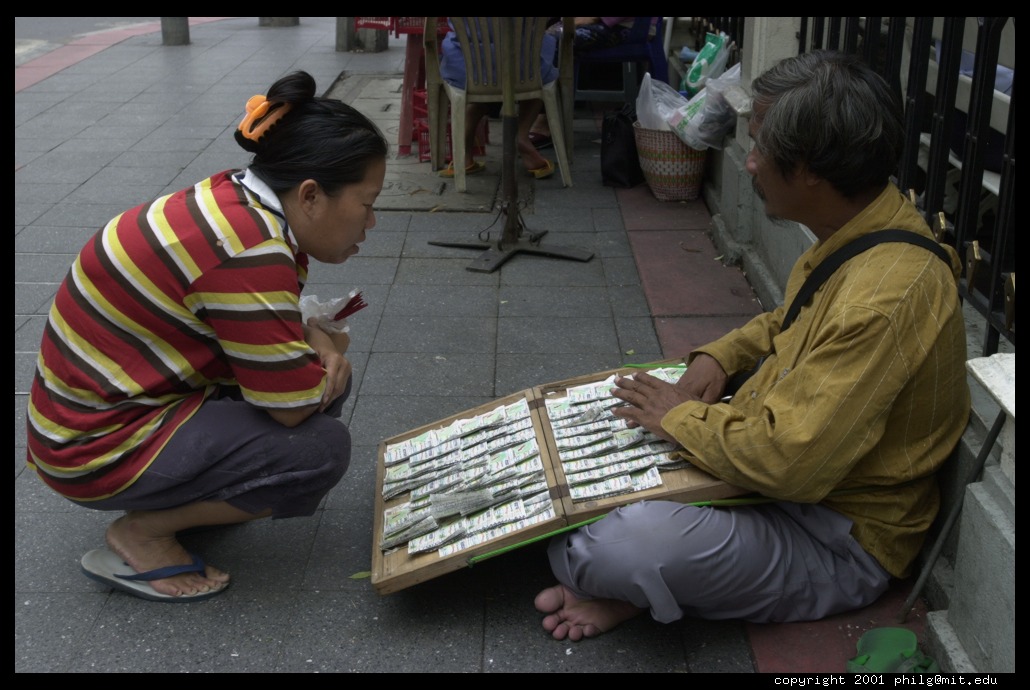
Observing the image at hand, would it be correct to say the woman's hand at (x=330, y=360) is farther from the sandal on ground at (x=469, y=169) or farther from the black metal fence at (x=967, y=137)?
the sandal on ground at (x=469, y=169)

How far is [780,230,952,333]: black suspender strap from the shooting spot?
222 cm

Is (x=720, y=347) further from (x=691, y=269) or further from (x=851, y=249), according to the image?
(x=691, y=269)

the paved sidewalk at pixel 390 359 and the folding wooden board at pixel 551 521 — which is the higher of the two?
the folding wooden board at pixel 551 521

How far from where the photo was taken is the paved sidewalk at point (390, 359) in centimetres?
245

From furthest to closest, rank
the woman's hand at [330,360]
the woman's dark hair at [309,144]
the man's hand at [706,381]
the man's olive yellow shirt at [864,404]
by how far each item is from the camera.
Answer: the man's hand at [706,381], the woman's hand at [330,360], the woman's dark hair at [309,144], the man's olive yellow shirt at [864,404]

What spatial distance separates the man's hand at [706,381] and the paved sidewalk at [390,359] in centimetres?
59

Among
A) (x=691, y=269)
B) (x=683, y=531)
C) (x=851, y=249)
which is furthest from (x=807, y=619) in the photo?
(x=691, y=269)

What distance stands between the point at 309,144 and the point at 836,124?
1.13 m

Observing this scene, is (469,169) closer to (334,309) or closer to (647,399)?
(334,309)

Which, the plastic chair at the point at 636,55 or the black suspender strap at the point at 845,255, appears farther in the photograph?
the plastic chair at the point at 636,55

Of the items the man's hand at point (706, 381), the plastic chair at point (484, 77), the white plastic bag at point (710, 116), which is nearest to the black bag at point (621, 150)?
the plastic chair at point (484, 77)

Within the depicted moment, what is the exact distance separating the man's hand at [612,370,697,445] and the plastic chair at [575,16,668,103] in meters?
5.13

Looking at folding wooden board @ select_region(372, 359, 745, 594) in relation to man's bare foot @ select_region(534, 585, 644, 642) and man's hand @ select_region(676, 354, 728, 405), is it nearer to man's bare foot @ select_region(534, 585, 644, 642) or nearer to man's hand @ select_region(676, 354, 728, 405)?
man's bare foot @ select_region(534, 585, 644, 642)

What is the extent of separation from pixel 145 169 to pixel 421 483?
196 inches
